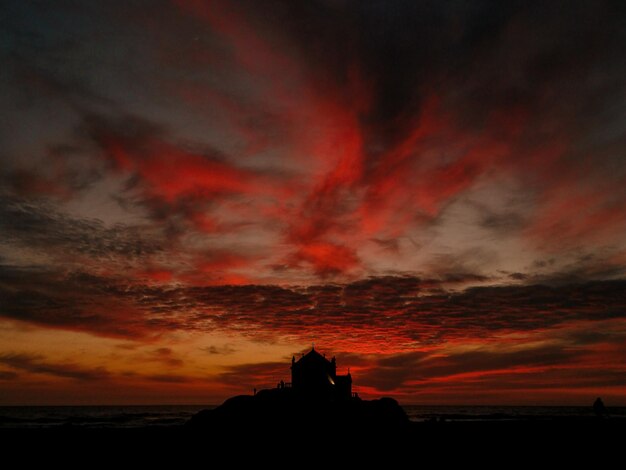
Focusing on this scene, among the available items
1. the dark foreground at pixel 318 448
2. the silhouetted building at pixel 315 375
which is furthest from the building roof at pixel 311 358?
the dark foreground at pixel 318 448

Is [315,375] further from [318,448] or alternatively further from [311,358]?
[318,448]

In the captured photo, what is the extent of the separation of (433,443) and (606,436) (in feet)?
62.8

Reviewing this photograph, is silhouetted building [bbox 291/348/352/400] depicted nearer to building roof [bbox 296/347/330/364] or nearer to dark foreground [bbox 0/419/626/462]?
building roof [bbox 296/347/330/364]

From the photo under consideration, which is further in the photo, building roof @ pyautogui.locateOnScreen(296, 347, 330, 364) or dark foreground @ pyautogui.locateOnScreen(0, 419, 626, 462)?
building roof @ pyautogui.locateOnScreen(296, 347, 330, 364)

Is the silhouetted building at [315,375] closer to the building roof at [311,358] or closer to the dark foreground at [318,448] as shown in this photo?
the building roof at [311,358]

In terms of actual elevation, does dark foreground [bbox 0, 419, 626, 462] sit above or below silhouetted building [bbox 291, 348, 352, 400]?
below

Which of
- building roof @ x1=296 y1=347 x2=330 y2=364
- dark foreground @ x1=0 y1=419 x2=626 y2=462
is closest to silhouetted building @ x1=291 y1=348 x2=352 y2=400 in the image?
building roof @ x1=296 y1=347 x2=330 y2=364

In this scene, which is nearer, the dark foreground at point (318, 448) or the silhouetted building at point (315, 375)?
the dark foreground at point (318, 448)

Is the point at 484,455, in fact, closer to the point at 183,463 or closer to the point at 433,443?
the point at 433,443

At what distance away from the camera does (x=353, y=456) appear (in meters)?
31.6

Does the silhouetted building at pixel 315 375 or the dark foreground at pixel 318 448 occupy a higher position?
the silhouetted building at pixel 315 375

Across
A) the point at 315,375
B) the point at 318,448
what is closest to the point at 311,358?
the point at 315,375

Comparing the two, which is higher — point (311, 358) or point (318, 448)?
point (311, 358)

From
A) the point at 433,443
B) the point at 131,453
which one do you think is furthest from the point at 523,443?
the point at 131,453
